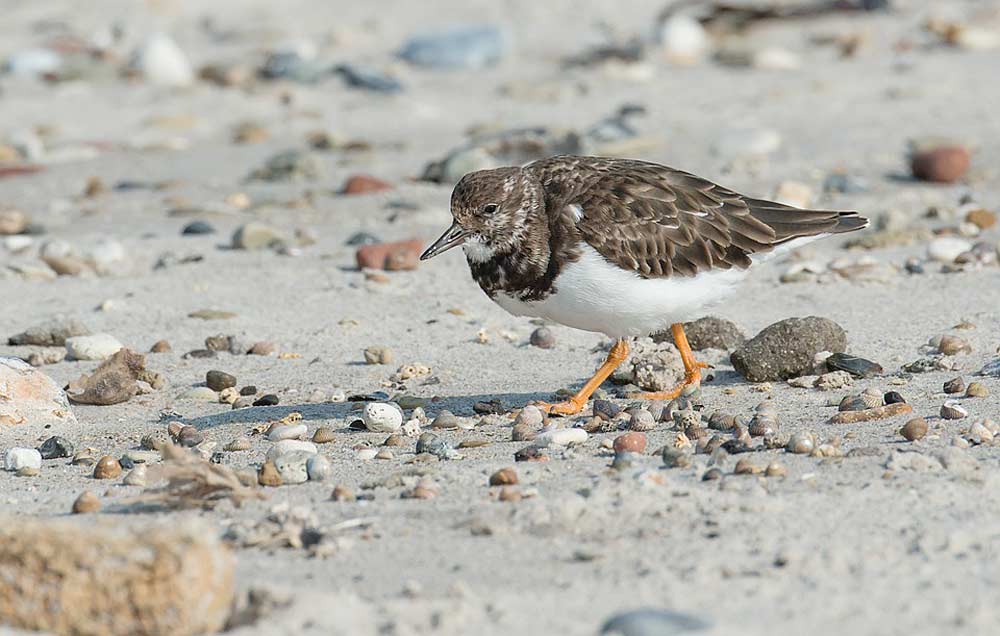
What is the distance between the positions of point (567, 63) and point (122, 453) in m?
7.46

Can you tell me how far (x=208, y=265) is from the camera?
745cm

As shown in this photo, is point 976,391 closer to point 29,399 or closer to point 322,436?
point 322,436

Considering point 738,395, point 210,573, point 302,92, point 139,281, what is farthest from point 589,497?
point 302,92

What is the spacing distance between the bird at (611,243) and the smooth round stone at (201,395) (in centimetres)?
109

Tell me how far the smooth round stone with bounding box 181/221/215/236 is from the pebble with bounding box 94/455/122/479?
347cm

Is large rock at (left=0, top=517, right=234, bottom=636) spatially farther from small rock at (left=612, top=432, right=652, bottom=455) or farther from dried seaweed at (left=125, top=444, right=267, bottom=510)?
small rock at (left=612, top=432, right=652, bottom=455)

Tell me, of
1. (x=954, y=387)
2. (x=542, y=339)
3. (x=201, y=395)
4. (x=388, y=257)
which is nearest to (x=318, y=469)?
(x=201, y=395)

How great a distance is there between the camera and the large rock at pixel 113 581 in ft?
10.3

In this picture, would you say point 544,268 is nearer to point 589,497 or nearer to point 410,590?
point 589,497

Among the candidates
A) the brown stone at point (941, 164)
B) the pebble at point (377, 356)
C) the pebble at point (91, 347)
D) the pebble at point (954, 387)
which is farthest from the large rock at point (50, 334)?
the brown stone at point (941, 164)

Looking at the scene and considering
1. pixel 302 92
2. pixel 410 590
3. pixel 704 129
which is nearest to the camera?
pixel 410 590

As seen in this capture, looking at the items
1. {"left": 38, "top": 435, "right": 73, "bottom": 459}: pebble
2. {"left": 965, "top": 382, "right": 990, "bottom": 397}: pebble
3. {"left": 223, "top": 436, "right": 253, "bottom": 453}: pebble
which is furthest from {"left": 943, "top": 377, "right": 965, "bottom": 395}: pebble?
{"left": 38, "top": 435, "right": 73, "bottom": 459}: pebble

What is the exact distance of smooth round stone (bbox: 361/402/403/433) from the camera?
200 inches

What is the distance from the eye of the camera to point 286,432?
5.04m
